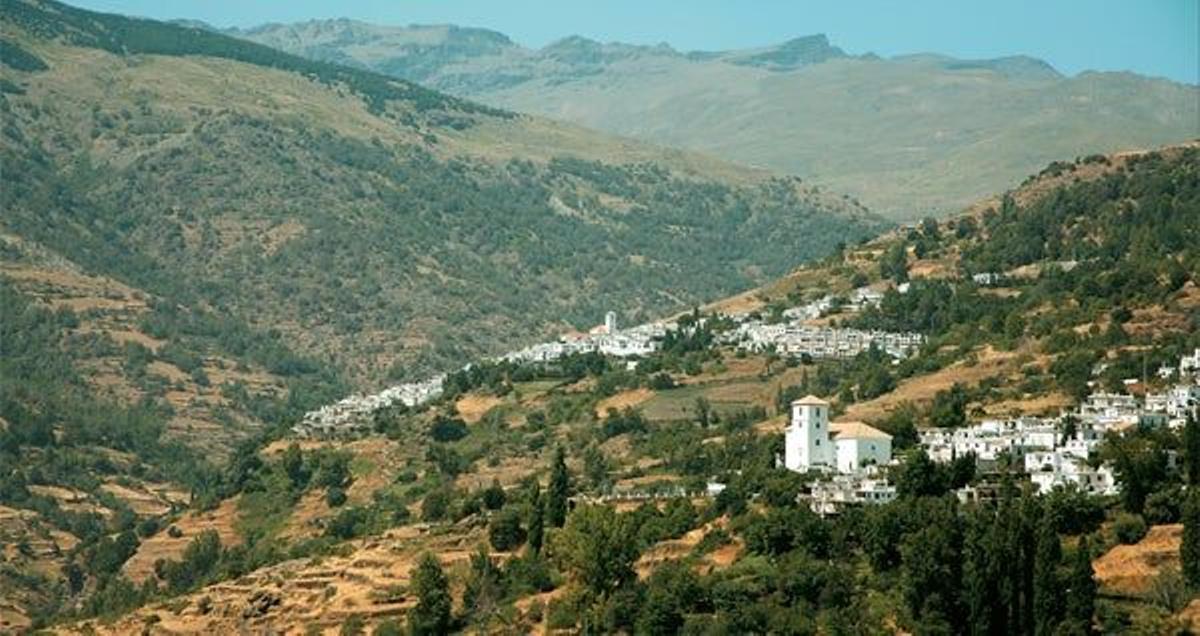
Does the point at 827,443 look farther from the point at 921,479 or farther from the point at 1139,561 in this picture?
the point at 1139,561

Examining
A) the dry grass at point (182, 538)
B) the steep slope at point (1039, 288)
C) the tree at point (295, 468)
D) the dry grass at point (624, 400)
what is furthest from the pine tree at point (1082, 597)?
the tree at point (295, 468)

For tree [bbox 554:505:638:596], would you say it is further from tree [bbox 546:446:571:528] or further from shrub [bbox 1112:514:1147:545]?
shrub [bbox 1112:514:1147:545]

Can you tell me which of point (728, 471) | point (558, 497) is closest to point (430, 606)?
point (558, 497)

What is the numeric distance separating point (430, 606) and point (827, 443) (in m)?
17.3

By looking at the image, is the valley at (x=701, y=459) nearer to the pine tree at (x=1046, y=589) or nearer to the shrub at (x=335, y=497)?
the pine tree at (x=1046, y=589)

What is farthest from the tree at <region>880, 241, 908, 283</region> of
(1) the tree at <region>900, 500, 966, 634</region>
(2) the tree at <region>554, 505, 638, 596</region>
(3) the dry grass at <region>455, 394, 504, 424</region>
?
(1) the tree at <region>900, 500, 966, 634</region>

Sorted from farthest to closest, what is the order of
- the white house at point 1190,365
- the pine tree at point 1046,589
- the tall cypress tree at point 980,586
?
the white house at point 1190,365, the tall cypress tree at point 980,586, the pine tree at point 1046,589

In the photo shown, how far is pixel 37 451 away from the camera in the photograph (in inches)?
5792

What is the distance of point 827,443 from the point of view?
301 ft

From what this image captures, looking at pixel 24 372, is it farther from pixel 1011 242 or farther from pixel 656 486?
pixel 656 486

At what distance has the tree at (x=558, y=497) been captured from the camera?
297 feet

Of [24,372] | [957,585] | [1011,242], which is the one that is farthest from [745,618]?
[24,372]

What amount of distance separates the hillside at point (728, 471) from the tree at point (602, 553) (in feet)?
0.37

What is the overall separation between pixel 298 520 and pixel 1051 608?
55.1 meters
